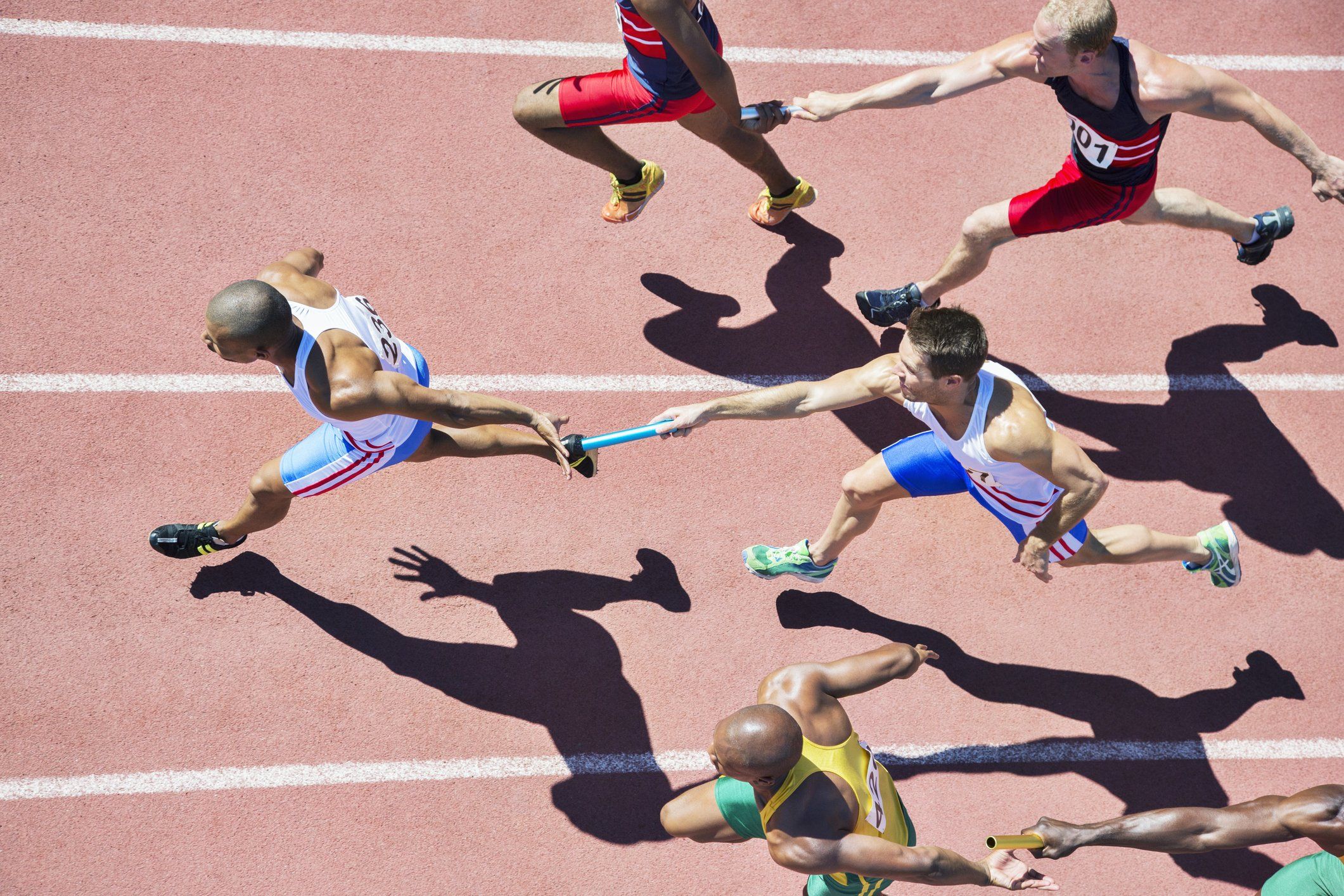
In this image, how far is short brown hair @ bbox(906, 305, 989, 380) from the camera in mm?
3746

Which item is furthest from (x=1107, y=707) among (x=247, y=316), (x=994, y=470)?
(x=247, y=316)

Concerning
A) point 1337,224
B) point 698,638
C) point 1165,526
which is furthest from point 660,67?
point 1337,224

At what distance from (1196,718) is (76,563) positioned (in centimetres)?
625

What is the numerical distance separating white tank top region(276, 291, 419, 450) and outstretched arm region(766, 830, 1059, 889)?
2438 millimetres

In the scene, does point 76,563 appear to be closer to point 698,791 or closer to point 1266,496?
point 698,791

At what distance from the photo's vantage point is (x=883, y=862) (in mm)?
3688

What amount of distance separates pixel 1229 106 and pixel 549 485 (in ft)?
13.2

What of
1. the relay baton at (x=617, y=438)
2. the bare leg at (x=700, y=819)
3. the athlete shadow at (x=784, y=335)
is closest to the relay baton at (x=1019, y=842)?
the bare leg at (x=700, y=819)

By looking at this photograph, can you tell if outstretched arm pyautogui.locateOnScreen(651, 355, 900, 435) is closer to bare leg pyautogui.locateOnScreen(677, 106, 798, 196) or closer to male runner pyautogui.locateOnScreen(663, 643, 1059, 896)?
male runner pyautogui.locateOnScreen(663, 643, 1059, 896)

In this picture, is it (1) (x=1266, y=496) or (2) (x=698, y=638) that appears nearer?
(2) (x=698, y=638)

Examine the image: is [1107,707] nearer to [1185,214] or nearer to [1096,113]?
[1185,214]

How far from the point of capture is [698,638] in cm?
532

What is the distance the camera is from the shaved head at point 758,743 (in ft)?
11.6

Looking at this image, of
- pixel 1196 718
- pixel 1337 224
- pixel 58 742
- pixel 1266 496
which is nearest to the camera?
pixel 58 742
